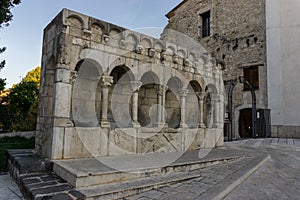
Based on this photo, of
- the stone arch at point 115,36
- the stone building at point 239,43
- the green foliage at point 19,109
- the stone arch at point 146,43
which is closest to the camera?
the stone arch at point 115,36

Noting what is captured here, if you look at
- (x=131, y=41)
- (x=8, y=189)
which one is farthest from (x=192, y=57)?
(x=8, y=189)

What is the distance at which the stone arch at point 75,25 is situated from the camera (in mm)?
3481

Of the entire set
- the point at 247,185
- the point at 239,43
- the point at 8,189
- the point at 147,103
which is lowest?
the point at 8,189

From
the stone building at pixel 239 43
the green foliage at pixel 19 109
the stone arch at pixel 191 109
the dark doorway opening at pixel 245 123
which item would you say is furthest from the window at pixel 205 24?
the green foliage at pixel 19 109

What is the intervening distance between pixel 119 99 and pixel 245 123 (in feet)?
30.1

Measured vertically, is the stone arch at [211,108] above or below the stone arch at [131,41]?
below

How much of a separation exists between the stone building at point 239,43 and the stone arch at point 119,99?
722cm

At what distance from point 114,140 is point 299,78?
945 centimetres

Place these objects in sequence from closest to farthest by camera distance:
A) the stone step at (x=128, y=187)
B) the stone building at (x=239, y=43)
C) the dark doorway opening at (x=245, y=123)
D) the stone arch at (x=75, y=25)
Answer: the stone step at (x=128, y=187) → the stone arch at (x=75, y=25) → the stone building at (x=239, y=43) → the dark doorway opening at (x=245, y=123)

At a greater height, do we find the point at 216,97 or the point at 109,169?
the point at 216,97

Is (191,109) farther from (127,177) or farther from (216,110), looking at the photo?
(127,177)

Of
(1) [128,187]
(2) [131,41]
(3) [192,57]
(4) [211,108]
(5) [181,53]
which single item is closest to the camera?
(1) [128,187]

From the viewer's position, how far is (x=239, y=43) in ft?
38.5

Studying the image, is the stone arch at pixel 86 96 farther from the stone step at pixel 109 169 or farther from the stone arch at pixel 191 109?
the stone arch at pixel 191 109
